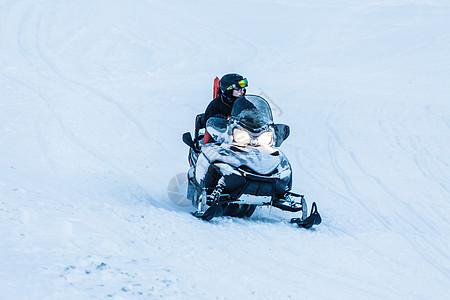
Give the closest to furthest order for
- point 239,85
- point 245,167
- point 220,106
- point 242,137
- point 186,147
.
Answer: point 245,167 < point 242,137 < point 239,85 < point 220,106 < point 186,147

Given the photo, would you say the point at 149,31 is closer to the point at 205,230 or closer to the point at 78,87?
the point at 78,87

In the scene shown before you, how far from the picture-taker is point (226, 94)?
6.70 m

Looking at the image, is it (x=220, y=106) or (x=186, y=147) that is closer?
(x=220, y=106)

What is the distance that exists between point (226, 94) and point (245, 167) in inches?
56.7

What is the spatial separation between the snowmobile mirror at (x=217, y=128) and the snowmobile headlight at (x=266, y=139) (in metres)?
0.42

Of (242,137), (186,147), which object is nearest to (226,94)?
(242,137)

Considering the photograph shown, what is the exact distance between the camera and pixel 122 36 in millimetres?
15703

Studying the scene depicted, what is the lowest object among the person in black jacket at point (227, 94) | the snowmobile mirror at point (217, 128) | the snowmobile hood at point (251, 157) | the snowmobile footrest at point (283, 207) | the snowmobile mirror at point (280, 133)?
the snowmobile footrest at point (283, 207)

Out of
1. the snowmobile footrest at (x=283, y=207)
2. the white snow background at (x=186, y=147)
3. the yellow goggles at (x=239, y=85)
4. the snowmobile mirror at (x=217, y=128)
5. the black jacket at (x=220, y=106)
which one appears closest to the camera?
the white snow background at (x=186, y=147)

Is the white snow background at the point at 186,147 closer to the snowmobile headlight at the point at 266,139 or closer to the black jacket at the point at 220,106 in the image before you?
the black jacket at the point at 220,106

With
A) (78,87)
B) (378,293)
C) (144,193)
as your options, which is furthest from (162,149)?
(378,293)

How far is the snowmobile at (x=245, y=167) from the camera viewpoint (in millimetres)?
5508

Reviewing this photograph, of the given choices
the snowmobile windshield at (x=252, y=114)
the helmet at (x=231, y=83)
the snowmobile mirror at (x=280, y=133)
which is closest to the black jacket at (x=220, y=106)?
the helmet at (x=231, y=83)

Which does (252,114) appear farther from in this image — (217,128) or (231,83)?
(231,83)
